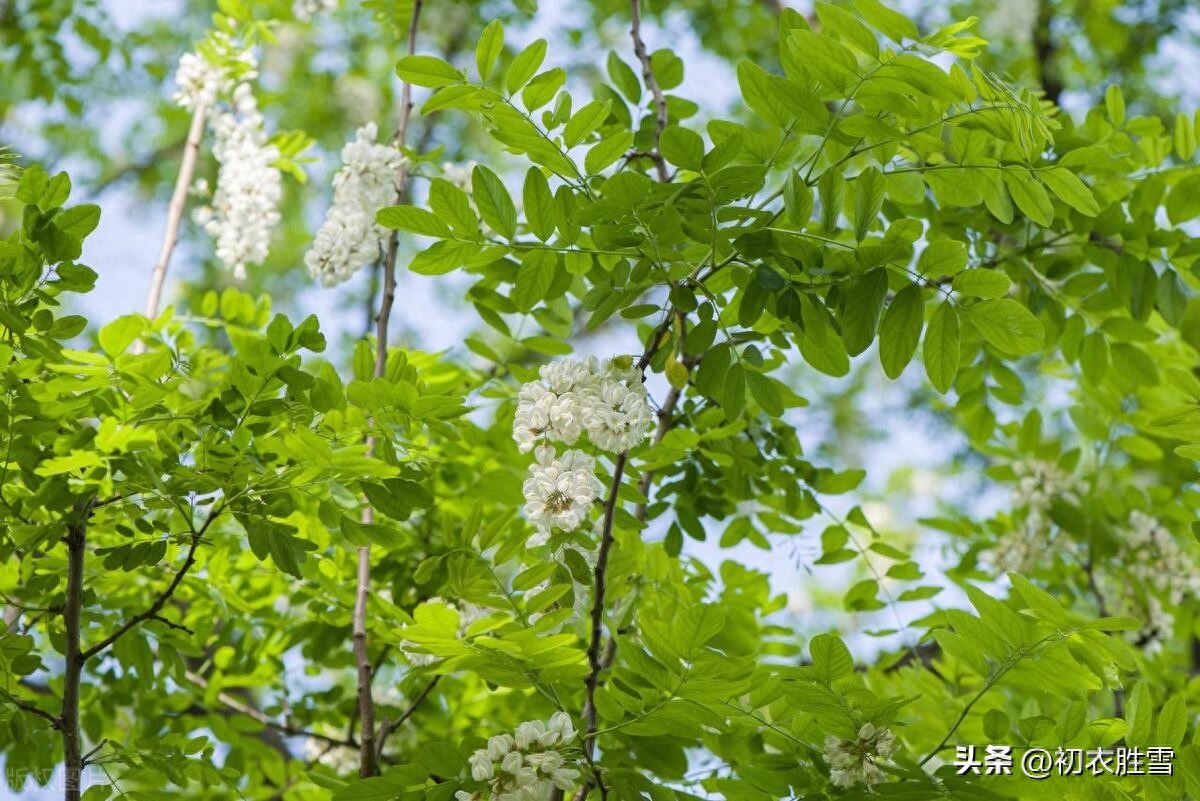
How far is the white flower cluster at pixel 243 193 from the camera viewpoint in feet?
6.91

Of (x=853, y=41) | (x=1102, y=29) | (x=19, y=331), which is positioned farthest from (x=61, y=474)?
(x=1102, y=29)

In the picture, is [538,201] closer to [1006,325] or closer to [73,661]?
[1006,325]

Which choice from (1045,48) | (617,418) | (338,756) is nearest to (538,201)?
(617,418)

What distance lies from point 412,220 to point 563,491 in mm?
346

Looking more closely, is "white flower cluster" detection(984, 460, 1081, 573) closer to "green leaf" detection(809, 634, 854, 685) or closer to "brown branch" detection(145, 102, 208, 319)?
"green leaf" detection(809, 634, 854, 685)

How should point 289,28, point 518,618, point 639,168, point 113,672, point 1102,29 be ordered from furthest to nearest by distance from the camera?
point 289,28 → point 1102,29 → point 113,672 → point 639,168 → point 518,618

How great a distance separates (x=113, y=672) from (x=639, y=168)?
1131mm

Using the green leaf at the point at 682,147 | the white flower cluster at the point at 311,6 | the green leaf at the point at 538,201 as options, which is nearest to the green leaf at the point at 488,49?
the green leaf at the point at 538,201

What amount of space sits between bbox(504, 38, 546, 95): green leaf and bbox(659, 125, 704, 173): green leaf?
0.61ft

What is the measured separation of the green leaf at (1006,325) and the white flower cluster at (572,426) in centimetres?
36

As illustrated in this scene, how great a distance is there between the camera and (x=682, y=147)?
44.9 inches

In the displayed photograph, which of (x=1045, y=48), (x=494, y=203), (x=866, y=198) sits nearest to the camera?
(x=866, y=198)

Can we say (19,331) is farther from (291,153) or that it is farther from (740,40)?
(740,40)

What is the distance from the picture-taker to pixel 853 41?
1.17 m
